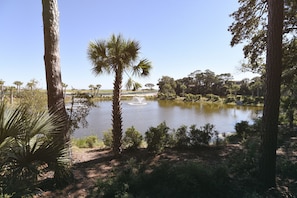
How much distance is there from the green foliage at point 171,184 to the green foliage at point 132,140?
287 cm

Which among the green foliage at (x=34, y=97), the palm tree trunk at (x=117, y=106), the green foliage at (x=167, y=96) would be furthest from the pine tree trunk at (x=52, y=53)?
the green foliage at (x=167, y=96)

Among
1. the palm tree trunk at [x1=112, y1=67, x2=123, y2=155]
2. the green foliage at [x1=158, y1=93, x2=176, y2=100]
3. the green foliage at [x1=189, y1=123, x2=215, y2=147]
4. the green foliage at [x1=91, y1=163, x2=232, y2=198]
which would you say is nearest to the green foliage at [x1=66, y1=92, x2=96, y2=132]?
the palm tree trunk at [x1=112, y1=67, x2=123, y2=155]

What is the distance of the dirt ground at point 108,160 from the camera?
3.69 meters

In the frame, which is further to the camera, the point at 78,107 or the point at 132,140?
the point at 132,140

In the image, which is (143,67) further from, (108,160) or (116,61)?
(108,160)

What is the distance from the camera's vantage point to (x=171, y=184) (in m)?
3.10

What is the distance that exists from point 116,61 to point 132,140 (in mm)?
2514

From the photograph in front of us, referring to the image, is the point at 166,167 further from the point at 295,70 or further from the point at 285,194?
the point at 295,70

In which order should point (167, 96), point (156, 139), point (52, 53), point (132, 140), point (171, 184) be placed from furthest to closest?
point (167, 96) < point (132, 140) < point (156, 139) < point (52, 53) < point (171, 184)

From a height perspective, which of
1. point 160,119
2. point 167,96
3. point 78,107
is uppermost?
point 78,107

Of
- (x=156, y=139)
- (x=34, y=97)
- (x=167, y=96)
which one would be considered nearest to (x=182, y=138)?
(x=156, y=139)

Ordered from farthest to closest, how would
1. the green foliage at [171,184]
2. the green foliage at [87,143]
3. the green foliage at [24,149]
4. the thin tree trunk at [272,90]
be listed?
the green foliage at [87,143]
the thin tree trunk at [272,90]
the green foliage at [171,184]
the green foliage at [24,149]

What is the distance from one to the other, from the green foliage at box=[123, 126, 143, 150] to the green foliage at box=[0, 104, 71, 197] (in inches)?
144

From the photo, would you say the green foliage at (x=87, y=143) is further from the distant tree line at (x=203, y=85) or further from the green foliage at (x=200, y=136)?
the distant tree line at (x=203, y=85)
